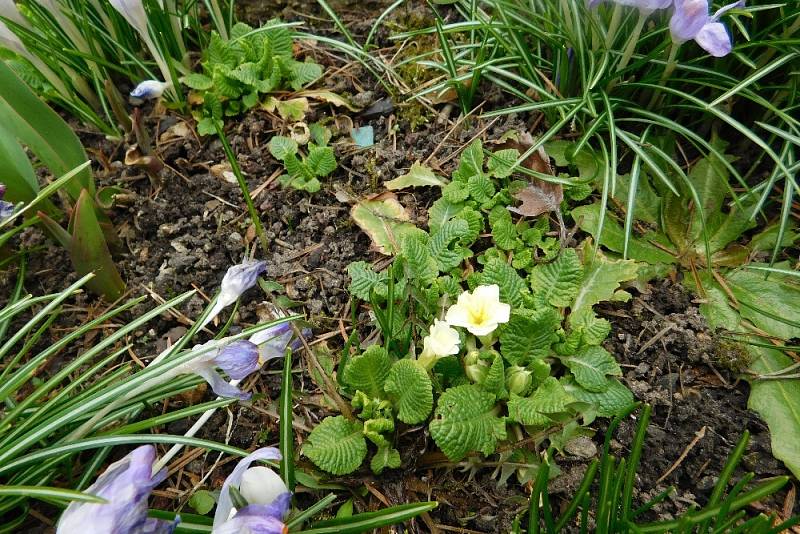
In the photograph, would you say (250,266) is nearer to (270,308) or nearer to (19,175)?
(270,308)

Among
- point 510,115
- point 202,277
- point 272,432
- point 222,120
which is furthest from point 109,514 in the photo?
point 510,115

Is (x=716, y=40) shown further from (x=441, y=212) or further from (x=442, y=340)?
(x=442, y=340)

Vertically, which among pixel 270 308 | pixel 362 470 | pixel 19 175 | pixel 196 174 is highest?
pixel 19 175

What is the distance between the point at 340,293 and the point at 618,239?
2.53ft

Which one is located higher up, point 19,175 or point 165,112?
point 19,175

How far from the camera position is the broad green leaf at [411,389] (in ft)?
3.86

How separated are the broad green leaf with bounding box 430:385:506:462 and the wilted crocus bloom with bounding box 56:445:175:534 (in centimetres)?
53

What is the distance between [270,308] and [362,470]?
48cm

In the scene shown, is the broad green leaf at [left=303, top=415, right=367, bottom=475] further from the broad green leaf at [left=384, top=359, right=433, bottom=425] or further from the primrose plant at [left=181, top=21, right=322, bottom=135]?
the primrose plant at [left=181, top=21, right=322, bottom=135]

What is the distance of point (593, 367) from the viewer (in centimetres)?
130

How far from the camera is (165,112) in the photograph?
1.90 metres

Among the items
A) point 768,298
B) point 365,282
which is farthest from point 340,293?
point 768,298

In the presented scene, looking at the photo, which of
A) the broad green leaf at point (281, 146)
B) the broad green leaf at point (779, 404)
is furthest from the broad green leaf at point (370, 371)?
the broad green leaf at point (779, 404)

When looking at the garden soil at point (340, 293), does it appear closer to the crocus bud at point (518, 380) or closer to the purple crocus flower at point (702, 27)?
the crocus bud at point (518, 380)
